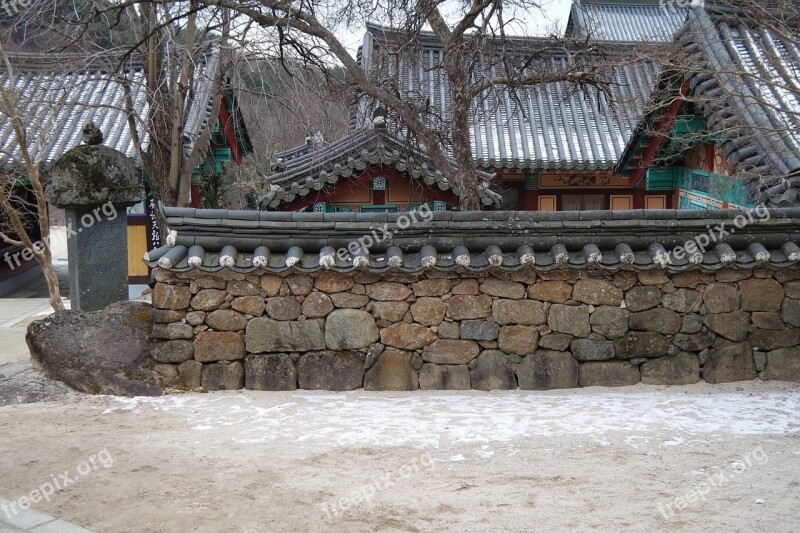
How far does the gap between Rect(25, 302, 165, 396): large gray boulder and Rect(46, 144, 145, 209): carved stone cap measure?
1.24 metres

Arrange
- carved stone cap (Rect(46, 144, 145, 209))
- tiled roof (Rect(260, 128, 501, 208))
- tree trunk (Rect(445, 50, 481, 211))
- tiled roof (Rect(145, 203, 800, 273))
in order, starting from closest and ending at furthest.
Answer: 1. tiled roof (Rect(145, 203, 800, 273))
2. carved stone cap (Rect(46, 144, 145, 209))
3. tree trunk (Rect(445, 50, 481, 211))
4. tiled roof (Rect(260, 128, 501, 208))

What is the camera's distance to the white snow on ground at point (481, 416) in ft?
18.9

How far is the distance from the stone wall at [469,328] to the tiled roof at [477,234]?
220mm

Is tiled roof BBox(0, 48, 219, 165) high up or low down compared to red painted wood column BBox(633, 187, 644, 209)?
up

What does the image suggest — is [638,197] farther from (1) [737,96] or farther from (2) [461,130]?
(2) [461,130]

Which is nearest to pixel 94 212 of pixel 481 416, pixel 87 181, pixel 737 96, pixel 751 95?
pixel 87 181

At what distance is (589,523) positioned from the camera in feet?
14.4

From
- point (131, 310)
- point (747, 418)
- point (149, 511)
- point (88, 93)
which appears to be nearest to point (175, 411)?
point (131, 310)

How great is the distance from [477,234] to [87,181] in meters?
3.88

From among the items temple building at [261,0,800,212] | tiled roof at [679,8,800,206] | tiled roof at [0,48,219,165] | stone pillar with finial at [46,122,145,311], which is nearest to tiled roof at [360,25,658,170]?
temple building at [261,0,800,212]

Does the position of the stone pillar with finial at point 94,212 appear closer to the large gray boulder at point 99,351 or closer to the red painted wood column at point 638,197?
the large gray boulder at point 99,351

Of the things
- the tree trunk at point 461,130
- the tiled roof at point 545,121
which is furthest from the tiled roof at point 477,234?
the tiled roof at point 545,121

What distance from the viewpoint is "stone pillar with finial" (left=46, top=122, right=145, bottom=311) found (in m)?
7.64

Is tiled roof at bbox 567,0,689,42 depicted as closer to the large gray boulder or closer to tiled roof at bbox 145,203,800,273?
tiled roof at bbox 145,203,800,273
